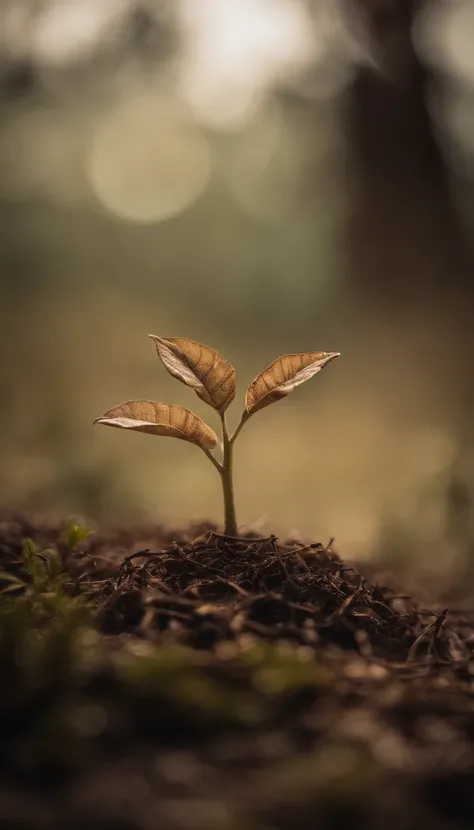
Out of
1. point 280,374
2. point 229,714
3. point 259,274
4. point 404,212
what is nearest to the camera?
point 229,714

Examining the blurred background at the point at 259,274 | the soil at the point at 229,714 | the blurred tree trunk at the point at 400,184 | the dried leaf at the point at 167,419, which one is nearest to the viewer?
the soil at the point at 229,714

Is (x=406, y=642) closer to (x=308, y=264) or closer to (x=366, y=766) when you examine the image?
(x=366, y=766)

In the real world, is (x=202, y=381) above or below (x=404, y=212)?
below

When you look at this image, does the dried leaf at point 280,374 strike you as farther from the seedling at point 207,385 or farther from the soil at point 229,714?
the soil at point 229,714

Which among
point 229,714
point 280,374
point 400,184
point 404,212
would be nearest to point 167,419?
point 280,374

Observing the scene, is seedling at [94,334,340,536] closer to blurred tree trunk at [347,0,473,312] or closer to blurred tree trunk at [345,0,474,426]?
blurred tree trunk at [345,0,474,426]

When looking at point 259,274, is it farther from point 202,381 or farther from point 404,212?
point 202,381

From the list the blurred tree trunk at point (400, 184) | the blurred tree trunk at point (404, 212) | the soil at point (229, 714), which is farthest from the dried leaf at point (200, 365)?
the blurred tree trunk at point (400, 184)
